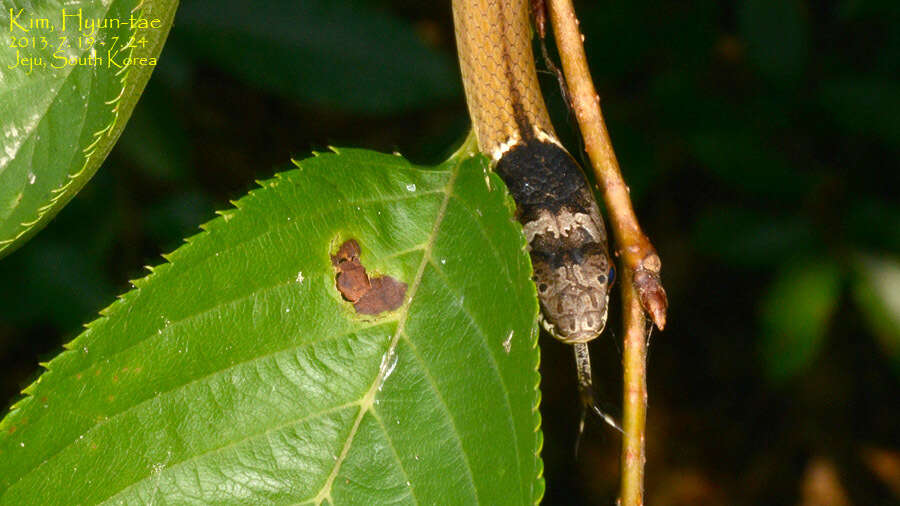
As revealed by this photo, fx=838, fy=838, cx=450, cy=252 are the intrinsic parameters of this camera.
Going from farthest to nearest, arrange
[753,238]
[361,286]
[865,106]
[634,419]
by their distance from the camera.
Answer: [753,238] < [865,106] < [361,286] < [634,419]

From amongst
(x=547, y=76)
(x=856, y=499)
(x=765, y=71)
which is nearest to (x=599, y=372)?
(x=856, y=499)

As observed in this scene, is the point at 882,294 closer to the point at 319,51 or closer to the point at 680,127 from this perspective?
the point at 680,127

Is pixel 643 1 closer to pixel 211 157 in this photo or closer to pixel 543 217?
pixel 543 217

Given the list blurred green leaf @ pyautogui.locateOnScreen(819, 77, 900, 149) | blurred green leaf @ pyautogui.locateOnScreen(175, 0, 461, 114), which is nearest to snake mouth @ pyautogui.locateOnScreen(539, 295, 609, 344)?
blurred green leaf @ pyautogui.locateOnScreen(175, 0, 461, 114)

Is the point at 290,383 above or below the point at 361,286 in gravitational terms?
below

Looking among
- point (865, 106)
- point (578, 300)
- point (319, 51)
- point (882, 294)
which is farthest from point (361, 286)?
point (882, 294)

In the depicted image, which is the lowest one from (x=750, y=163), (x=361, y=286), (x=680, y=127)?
(x=361, y=286)
